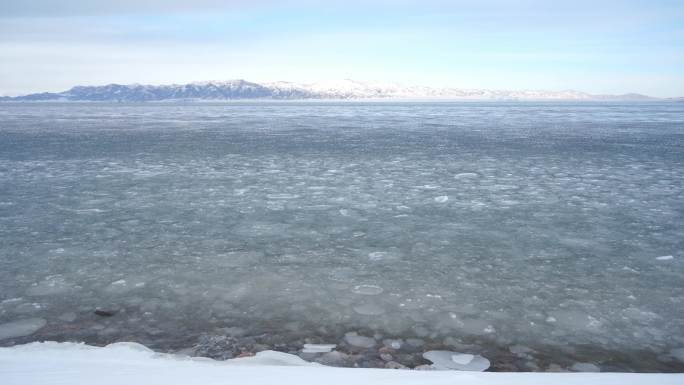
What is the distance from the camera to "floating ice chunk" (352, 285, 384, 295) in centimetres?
510

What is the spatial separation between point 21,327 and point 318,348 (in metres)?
2.81

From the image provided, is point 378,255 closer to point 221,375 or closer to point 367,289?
point 367,289

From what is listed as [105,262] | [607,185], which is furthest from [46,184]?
[607,185]

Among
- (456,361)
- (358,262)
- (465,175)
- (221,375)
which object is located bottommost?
(456,361)

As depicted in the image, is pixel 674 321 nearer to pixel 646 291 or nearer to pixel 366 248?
pixel 646 291

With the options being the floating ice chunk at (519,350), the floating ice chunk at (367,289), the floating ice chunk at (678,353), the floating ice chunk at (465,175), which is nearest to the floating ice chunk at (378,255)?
the floating ice chunk at (367,289)

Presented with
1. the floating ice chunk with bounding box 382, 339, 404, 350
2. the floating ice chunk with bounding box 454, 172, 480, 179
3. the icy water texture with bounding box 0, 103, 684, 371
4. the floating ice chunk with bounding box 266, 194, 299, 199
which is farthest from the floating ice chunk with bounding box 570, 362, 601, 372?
the floating ice chunk with bounding box 454, 172, 480, 179

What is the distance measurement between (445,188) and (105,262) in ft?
23.3

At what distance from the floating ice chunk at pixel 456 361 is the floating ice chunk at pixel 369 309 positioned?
0.85 m

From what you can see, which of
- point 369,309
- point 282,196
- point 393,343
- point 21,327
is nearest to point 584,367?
point 393,343

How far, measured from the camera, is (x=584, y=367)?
3682 millimetres

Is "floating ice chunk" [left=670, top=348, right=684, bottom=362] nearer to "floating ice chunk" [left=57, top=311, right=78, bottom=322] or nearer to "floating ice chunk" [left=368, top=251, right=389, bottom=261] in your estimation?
"floating ice chunk" [left=368, top=251, right=389, bottom=261]

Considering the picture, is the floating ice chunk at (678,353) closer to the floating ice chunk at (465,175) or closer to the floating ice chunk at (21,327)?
the floating ice chunk at (21,327)

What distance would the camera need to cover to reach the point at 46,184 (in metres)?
10.9
